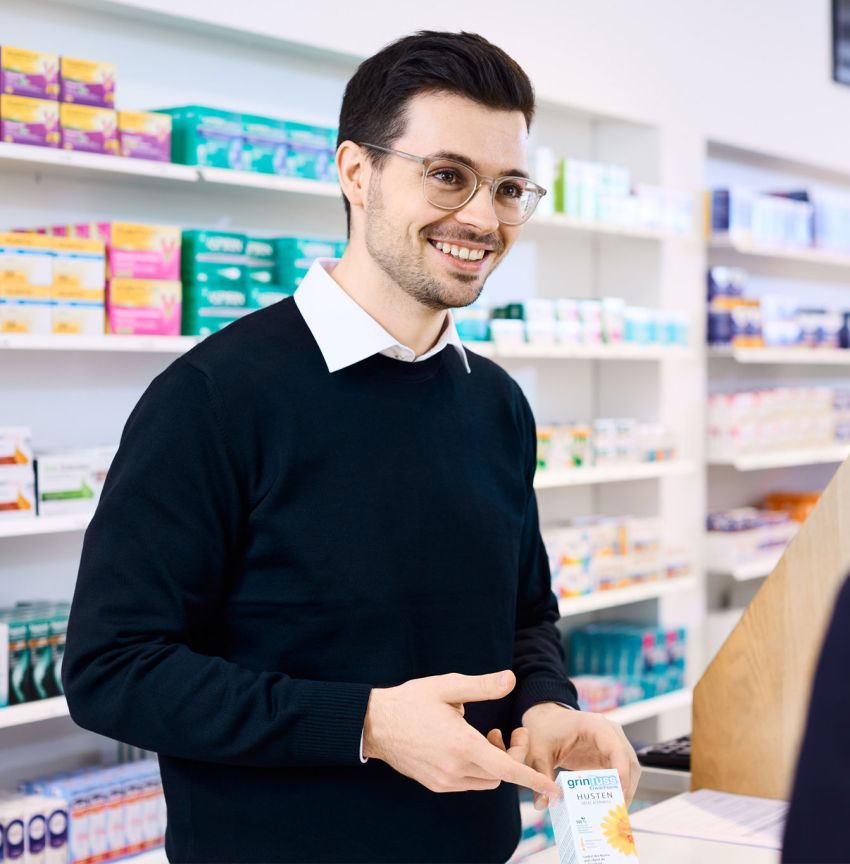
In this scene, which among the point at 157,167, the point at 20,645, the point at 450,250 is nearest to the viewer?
the point at 450,250

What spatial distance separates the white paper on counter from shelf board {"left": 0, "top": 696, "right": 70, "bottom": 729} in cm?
165

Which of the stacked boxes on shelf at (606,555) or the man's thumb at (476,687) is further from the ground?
the man's thumb at (476,687)

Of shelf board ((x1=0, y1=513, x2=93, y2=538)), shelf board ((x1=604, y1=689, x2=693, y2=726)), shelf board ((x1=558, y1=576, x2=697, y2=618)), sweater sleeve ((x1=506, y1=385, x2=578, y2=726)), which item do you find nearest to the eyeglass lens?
sweater sleeve ((x1=506, y1=385, x2=578, y2=726))

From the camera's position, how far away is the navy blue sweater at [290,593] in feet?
4.85

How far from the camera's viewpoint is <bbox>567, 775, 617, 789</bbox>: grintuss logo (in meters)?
1.38

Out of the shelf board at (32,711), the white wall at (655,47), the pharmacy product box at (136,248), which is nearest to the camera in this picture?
the shelf board at (32,711)

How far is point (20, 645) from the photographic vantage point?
3.15 meters

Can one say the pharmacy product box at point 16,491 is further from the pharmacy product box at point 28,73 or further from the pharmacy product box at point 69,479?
the pharmacy product box at point 28,73

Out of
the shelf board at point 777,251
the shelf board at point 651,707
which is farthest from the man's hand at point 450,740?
the shelf board at point 777,251

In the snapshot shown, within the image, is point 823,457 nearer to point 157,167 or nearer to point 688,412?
point 688,412

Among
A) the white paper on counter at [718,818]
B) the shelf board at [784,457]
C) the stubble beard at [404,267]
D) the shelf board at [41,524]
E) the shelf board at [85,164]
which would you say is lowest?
the white paper on counter at [718,818]

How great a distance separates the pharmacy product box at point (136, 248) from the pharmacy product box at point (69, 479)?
48 cm

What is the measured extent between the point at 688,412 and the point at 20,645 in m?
3.32

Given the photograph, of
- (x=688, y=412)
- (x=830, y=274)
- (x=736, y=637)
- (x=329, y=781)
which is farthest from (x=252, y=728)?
(x=830, y=274)
